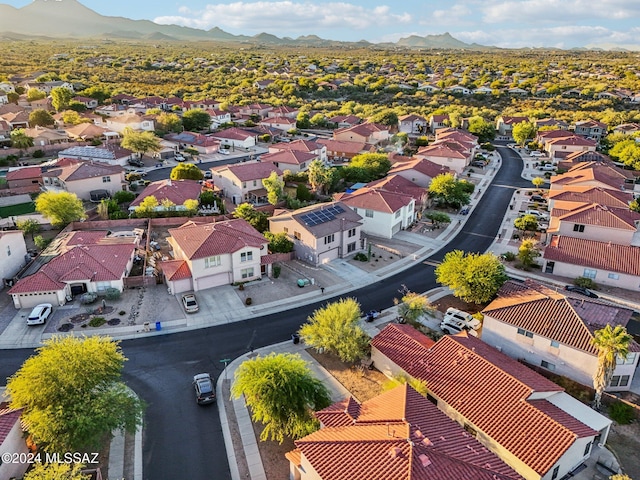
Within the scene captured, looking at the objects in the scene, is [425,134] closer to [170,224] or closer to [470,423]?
[170,224]

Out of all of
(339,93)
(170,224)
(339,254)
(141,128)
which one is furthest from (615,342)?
(339,93)

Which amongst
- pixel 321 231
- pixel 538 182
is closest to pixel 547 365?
pixel 321 231

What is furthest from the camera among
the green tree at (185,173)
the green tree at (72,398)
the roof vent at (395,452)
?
the green tree at (185,173)

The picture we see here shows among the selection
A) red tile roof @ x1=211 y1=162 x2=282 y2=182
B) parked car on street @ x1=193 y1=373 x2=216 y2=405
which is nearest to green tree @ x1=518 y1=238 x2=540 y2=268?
parked car on street @ x1=193 y1=373 x2=216 y2=405

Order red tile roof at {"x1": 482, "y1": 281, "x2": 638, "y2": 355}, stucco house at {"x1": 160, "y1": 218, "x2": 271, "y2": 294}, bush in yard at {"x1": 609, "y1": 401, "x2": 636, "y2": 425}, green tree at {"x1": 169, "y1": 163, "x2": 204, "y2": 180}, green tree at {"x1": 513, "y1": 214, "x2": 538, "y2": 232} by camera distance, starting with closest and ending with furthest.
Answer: bush in yard at {"x1": 609, "y1": 401, "x2": 636, "y2": 425}
red tile roof at {"x1": 482, "y1": 281, "x2": 638, "y2": 355}
stucco house at {"x1": 160, "y1": 218, "x2": 271, "y2": 294}
green tree at {"x1": 513, "y1": 214, "x2": 538, "y2": 232}
green tree at {"x1": 169, "y1": 163, "x2": 204, "y2": 180}

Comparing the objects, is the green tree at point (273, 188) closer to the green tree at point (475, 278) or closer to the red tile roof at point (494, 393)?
the green tree at point (475, 278)

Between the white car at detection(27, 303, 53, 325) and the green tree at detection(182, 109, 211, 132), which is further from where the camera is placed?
the green tree at detection(182, 109, 211, 132)

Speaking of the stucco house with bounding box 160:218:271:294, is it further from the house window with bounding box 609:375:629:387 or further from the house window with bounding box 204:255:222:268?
the house window with bounding box 609:375:629:387

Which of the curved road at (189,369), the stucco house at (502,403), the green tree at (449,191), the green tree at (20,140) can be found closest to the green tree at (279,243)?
the curved road at (189,369)
